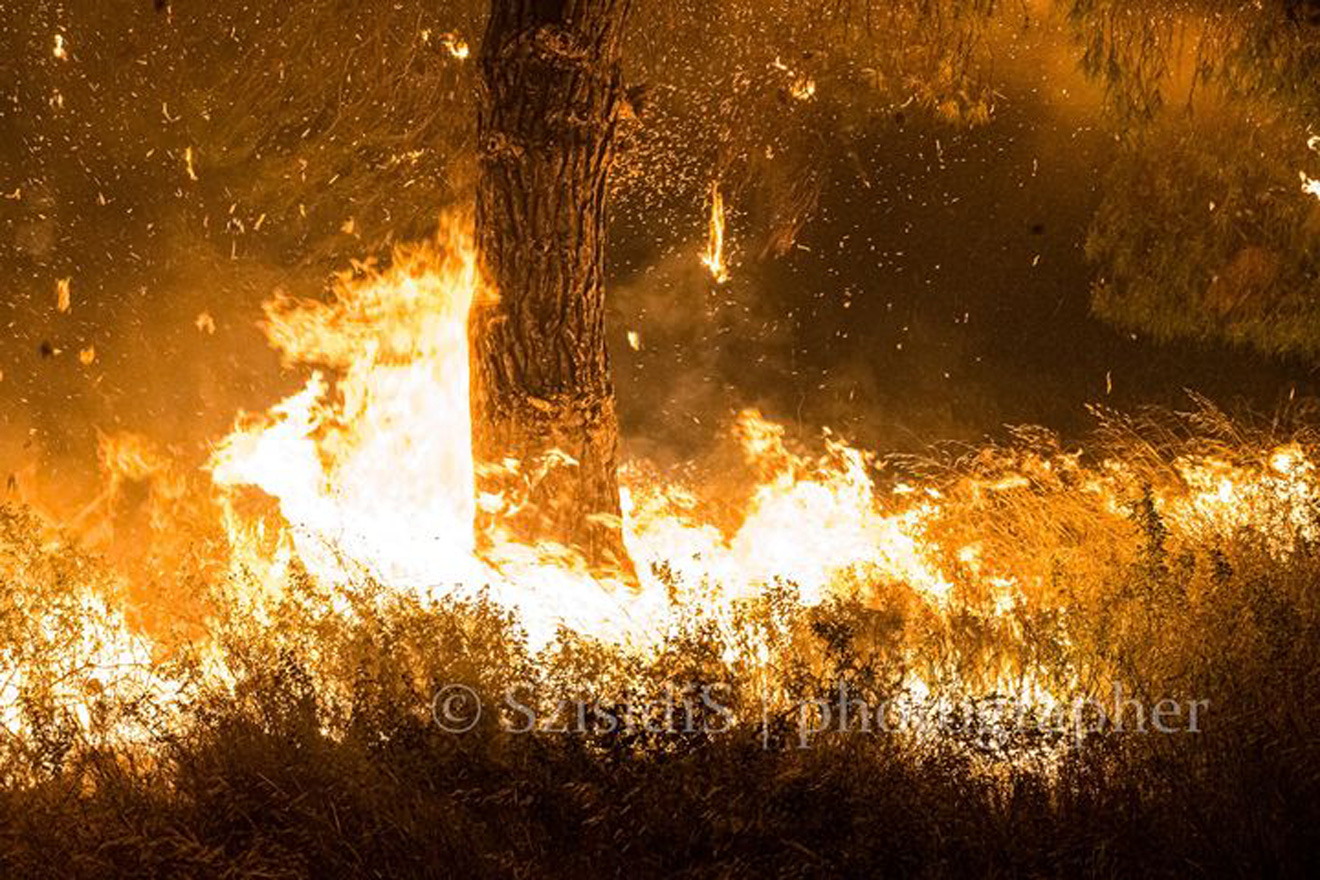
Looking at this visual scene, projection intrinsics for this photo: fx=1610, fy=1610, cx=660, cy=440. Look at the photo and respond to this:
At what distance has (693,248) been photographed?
14.2 m

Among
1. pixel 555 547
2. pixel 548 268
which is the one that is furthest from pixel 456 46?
pixel 555 547

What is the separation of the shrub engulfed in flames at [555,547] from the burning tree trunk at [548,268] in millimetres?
223

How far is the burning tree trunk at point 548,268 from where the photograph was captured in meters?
7.11

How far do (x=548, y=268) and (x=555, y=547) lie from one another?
1326mm

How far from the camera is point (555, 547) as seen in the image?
25.1ft

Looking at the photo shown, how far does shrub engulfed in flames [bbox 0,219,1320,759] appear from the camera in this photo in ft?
21.5

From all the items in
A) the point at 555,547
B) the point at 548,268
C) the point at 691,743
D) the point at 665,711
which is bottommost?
the point at 691,743

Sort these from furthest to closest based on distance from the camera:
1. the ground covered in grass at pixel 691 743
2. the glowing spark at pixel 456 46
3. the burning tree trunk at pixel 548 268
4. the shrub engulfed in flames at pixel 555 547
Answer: the glowing spark at pixel 456 46
the burning tree trunk at pixel 548 268
the shrub engulfed in flames at pixel 555 547
the ground covered in grass at pixel 691 743

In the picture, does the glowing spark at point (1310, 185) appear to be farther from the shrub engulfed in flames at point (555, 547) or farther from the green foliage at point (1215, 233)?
the shrub engulfed in flames at point (555, 547)

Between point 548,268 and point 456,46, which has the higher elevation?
point 456,46

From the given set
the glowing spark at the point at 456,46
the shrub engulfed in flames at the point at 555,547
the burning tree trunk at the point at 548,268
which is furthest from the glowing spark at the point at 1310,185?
the glowing spark at the point at 456,46

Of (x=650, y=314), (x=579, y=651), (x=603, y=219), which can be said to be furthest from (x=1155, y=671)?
(x=650, y=314)

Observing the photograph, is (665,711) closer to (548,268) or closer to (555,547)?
(555,547)

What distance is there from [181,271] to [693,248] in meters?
4.36
